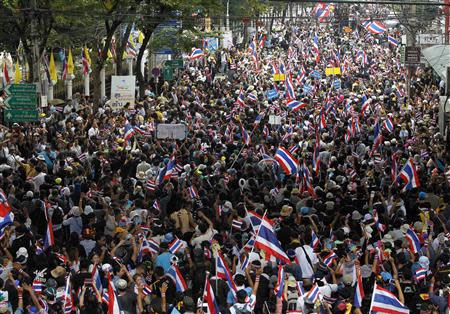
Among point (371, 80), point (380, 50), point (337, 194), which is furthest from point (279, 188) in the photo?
point (380, 50)

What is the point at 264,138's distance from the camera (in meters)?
27.1

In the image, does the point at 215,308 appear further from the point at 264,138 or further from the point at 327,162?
the point at 264,138

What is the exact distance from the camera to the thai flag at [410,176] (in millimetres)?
19688

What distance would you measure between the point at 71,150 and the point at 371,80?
24292 millimetres

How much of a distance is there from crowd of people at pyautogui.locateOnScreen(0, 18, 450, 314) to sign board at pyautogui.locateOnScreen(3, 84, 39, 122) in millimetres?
464

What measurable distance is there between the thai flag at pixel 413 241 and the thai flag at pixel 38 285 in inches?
198

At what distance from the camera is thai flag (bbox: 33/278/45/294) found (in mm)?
12484

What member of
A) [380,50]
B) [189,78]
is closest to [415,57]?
[189,78]

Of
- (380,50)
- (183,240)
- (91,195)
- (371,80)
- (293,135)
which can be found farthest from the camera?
(380,50)

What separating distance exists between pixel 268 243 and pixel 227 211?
4019 mm

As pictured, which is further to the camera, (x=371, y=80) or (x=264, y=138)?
(x=371, y=80)

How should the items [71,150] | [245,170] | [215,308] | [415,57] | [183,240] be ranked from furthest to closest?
[415,57] → [71,150] → [245,170] → [183,240] → [215,308]

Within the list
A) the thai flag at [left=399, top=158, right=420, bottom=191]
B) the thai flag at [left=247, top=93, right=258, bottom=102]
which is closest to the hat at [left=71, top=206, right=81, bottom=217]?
the thai flag at [left=399, top=158, right=420, bottom=191]

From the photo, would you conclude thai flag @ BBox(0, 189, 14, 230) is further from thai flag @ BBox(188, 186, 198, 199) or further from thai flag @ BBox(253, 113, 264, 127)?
thai flag @ BBox(253, 113, 264, 127)
